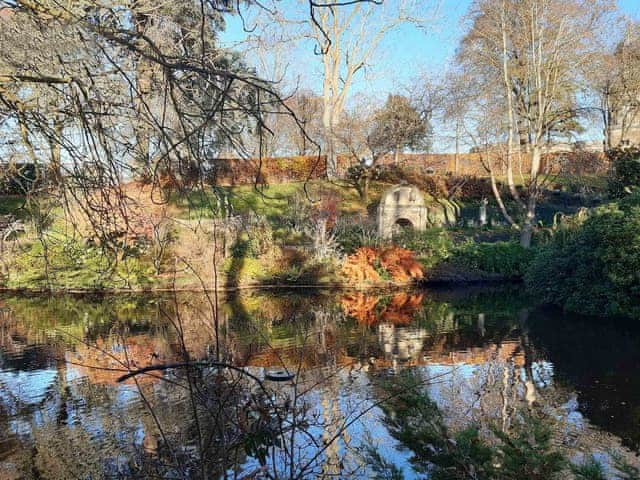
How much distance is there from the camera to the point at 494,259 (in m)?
15.5

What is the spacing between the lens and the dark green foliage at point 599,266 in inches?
373

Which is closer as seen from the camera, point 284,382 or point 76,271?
point 284,382

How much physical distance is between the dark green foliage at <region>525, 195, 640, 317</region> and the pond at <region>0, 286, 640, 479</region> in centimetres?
39

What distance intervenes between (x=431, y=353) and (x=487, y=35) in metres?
12.6

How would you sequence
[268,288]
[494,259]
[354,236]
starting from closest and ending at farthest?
[268,288]
[494,259]
[354,236]

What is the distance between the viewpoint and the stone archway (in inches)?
669

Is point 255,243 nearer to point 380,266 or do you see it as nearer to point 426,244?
point 380,266

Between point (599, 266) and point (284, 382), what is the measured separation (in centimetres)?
657

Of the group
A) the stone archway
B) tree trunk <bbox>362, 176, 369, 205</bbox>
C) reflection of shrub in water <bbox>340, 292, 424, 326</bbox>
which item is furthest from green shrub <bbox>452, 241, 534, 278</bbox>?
tree trunk <bbox>362, 176, 369, 205</bbox>

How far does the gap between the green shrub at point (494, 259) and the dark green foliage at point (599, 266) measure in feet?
11.6

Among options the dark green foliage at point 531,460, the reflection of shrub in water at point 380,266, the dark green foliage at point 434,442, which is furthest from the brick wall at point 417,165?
the dark green foliage at point 531,460

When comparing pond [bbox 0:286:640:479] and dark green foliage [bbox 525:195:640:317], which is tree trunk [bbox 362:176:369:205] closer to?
pond [bbox 0:286:640:479]

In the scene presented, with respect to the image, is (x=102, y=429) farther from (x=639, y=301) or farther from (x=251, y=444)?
(x=639, y=301)

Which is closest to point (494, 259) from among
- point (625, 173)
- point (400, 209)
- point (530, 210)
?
point (530, 210)
